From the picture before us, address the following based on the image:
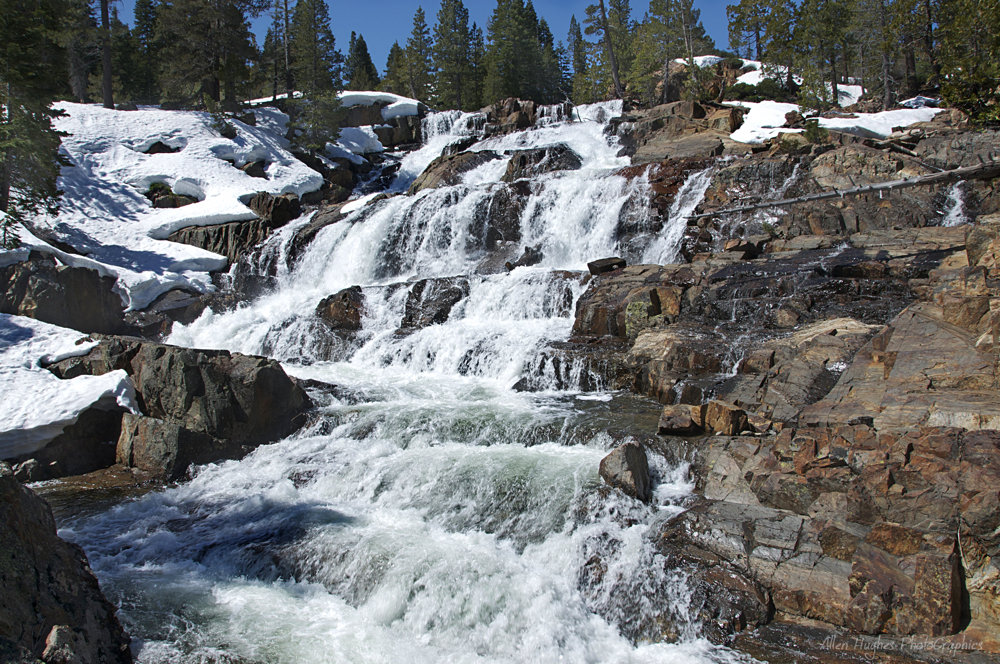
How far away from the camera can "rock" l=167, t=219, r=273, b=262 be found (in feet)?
77.5

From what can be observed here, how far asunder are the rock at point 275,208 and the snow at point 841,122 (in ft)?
67.0

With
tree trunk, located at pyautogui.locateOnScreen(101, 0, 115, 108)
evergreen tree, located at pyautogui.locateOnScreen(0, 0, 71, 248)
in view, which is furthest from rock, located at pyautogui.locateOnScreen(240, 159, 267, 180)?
tree trunk, located at pyautogui.locateOnScreen(101, 0, 115, 108)

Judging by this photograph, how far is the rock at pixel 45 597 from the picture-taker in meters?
4.00

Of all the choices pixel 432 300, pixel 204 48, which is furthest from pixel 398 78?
pixel 432 300

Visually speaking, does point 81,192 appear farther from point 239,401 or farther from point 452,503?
point 452,503

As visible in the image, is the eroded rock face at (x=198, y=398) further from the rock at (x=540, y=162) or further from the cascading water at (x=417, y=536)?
the rock at (x=540, y=162)

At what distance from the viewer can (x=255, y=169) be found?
1164 inches

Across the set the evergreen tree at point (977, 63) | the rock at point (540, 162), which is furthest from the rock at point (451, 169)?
the evergreen tree at point (977, 63)

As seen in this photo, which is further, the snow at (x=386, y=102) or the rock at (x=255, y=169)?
the snow at (x=386, y=102)

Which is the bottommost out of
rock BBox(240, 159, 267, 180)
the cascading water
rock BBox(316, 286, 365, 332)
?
the cascading water

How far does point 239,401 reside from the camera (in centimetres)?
1084

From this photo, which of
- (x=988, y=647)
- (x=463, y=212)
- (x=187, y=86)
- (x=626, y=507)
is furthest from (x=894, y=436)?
(x=187, y=86)

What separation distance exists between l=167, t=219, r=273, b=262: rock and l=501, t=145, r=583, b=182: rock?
36.9 ft

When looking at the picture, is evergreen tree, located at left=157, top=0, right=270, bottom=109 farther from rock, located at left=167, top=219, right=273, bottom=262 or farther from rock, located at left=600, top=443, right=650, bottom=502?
rock, located at left=600, top=443, right=650, bottom=502
